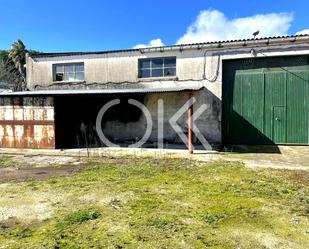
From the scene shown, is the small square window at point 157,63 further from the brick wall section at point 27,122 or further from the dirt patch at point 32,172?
the dirt patch at point 32,172

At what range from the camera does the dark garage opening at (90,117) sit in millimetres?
14695

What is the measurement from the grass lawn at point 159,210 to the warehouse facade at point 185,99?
534cm

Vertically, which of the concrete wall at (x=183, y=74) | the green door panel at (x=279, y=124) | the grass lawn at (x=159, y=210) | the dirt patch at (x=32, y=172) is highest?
the concrete wall at (x=183, y=74)

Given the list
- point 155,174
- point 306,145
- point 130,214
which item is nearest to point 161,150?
point 155,174

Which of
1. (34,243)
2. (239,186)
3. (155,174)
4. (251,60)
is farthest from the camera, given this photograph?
(251,60)

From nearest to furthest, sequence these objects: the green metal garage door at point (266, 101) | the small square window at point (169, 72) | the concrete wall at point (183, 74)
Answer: the green metal garage door at point (266, 101)
the concrete wall at point (183, 74)
the small square window at point (169, 72)

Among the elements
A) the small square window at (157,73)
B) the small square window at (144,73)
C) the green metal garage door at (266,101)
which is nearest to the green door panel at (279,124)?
the green metal garage door at (266,101)

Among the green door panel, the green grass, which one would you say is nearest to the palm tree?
the green grass

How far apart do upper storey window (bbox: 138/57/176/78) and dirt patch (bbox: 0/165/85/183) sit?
23.0ft

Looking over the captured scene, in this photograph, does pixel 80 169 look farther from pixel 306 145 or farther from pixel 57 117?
pixel 306 145

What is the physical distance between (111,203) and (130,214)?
0.76 m

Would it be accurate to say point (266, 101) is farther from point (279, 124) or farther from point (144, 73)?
point (144, 73)

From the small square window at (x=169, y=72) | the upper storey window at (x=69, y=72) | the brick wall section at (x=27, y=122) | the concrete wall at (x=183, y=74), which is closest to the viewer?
the brick wall section at (x=27, y=122)

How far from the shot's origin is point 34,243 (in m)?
4.36
